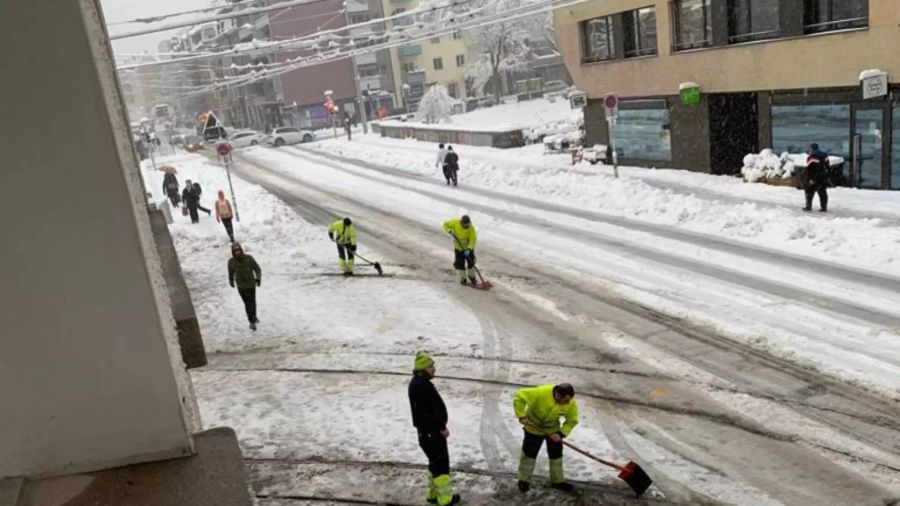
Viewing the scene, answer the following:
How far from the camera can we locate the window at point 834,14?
1878 centimetres

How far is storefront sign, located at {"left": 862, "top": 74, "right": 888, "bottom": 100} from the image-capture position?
17500mm

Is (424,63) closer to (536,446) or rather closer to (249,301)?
(249,301)

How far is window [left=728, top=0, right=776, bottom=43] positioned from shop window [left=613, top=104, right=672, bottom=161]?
3.98 m

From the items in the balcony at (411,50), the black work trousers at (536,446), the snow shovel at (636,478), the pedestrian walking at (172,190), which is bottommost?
the snow shovel at (636,478)

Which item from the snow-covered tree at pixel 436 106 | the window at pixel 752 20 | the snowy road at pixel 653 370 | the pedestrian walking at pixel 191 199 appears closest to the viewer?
the snowy road at pixel 653 370

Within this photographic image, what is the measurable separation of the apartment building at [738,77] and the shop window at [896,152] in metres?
0.03

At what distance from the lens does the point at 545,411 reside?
279 inches

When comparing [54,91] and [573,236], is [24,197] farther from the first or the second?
[573,236]

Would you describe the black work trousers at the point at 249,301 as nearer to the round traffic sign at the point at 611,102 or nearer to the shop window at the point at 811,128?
the round traffic sign at the point at 611,102

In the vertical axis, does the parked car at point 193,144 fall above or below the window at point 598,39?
below

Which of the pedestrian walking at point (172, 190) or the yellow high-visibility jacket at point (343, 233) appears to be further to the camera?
the pedestrian walking at point (172, 190)

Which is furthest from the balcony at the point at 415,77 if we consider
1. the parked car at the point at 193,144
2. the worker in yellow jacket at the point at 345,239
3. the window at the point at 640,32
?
the worker in yellow jacket at the point at 345,239

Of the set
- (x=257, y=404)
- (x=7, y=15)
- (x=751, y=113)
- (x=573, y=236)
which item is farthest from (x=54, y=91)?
(x=751, y=113)

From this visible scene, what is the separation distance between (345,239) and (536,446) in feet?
33.9
